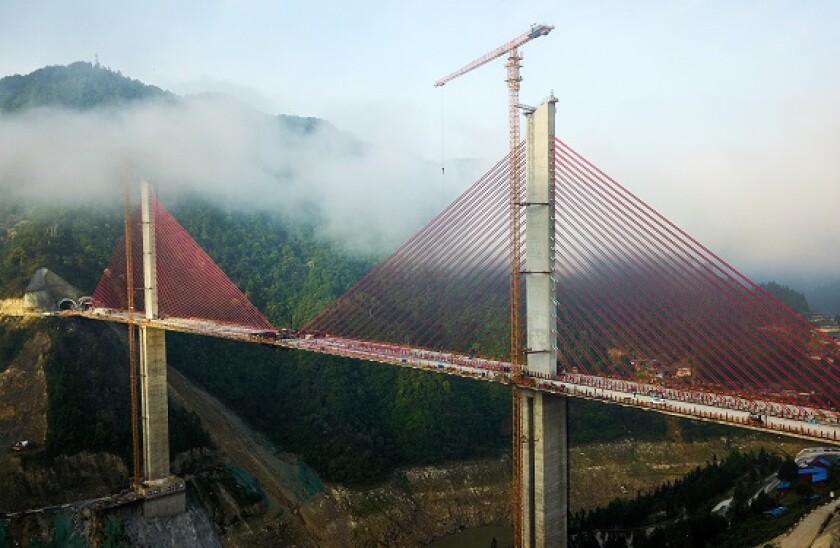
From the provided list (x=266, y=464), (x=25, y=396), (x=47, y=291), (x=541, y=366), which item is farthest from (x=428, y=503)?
(x=47, y=291)

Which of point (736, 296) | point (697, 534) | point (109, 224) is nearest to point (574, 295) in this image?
point (736, 296)

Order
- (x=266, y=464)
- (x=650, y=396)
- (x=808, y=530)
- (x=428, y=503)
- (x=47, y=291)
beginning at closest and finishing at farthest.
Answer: (x=650, y=396), (x=808, y=530), (x=266, y=464), (x=47, y=291), (x=428, y=503)

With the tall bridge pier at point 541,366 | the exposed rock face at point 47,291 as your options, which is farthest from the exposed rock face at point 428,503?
the exposed rock face at point 47,291

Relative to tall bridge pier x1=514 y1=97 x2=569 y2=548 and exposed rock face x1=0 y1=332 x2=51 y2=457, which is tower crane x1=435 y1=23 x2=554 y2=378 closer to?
tall bridge pier x1=514 y1=97 x2=569 y2=548

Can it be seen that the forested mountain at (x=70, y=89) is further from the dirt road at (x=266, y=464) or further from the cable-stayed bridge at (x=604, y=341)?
the cable-stayed bridge at (x=604, y=341)

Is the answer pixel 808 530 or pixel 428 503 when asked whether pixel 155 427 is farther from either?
pixel 808 530

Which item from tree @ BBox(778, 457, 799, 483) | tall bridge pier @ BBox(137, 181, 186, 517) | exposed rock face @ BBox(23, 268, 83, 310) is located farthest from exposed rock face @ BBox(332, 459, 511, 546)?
exposed rock face @ BBox(23, 268, 83, 310)

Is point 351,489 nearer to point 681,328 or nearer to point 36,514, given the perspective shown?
point 36,514
